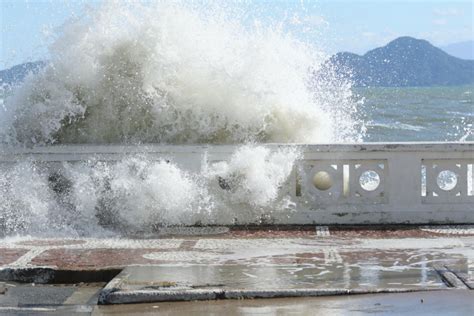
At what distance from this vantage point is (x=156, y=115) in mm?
12133

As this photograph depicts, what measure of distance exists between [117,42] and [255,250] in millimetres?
3726

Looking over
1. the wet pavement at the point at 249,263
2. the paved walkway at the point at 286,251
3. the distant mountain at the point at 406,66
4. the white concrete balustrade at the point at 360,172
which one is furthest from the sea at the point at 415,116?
the wet pavement at the point at 249,263

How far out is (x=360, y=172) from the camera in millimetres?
11336

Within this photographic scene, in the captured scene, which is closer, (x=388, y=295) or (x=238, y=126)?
(x=388, y=295)

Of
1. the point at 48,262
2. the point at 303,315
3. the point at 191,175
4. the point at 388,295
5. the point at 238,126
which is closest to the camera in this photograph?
the point at 303,315

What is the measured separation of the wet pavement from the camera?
26.4 feet

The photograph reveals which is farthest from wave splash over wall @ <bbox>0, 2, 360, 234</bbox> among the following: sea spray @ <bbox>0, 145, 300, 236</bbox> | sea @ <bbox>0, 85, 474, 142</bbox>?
sea @ <bbox>0, 85, 474, 142</bbox>

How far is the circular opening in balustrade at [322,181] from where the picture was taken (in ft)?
37.5

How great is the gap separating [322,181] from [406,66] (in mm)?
58229

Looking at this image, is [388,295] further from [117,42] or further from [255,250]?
[117,42]

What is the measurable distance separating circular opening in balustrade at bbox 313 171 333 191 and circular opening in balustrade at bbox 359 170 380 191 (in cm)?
33

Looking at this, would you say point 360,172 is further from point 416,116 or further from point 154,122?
point 416,116

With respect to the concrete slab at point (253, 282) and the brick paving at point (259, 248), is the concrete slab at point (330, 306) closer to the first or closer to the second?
the concrete slab at point (253, 282)

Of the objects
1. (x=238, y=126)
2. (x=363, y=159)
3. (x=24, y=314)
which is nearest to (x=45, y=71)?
(x=238, y=126)
